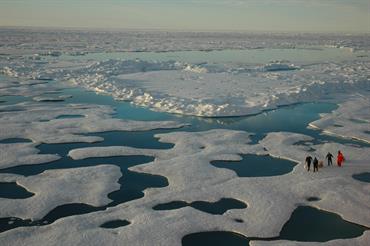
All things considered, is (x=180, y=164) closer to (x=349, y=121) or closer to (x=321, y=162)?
(x=321, y=162)

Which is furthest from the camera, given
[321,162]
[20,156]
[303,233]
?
[20,156]

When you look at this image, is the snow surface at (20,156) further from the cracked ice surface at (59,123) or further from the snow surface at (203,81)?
the snow surface at (203,81)

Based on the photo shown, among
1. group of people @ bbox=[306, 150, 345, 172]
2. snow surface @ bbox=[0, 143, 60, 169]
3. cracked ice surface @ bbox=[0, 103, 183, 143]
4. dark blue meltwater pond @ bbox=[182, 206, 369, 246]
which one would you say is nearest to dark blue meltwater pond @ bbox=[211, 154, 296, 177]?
group of people @ bbox=[306, 150, 345, 172]

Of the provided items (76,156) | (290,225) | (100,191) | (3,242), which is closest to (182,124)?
(76,156)

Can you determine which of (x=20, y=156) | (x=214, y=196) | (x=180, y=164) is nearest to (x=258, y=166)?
(x=180, y=164)

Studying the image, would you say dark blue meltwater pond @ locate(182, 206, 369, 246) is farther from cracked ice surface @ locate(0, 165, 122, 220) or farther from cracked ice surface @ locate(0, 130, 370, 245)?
cracked ice surface @ locate(0, 165, 122, 220)

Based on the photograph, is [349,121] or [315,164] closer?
[315,164]
